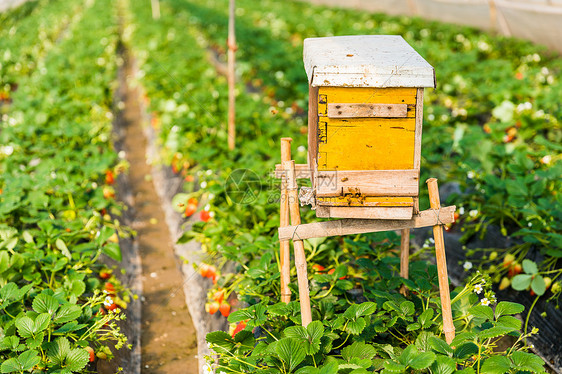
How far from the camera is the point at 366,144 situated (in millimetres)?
1752

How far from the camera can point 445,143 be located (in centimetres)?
430

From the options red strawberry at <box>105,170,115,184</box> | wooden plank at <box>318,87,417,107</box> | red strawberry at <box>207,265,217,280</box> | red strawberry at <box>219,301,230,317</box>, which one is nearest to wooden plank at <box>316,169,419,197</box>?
wooden plank at <box>318,87,417,107</box>

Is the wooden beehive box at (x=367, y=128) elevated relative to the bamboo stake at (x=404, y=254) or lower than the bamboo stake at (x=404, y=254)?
elevated

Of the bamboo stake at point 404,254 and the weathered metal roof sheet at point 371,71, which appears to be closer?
the weathered metal roof sheet at point 371,71

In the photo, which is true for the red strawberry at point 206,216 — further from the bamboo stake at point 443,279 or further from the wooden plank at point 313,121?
the bamboo stake at point 443,279

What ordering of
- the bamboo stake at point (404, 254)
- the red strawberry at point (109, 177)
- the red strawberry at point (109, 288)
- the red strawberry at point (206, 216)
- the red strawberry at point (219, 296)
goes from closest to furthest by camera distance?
the bamboo stake at point (404, 254) < the red strawberry at point (219, 296) < the red strawberry at point (109, 288) < the red strawberry at point (206, 216) < the red strawberry at point (109, 177)

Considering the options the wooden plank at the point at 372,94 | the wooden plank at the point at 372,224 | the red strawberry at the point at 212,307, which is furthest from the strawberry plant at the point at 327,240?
the wooden plank at the point at 372,94

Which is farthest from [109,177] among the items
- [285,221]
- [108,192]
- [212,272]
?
[285,221]

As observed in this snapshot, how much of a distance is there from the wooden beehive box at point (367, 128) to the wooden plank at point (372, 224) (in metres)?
0.05

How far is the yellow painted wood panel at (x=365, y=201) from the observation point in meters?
1.79

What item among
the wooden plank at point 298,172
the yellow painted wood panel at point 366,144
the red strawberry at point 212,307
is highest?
the yellow painted wood panel at point 366,144

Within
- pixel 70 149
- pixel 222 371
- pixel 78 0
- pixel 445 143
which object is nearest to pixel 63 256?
pixel 222 371

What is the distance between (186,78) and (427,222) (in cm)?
452

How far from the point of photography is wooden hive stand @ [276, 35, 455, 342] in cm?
166
